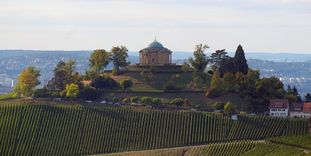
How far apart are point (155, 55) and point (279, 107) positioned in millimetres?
23865

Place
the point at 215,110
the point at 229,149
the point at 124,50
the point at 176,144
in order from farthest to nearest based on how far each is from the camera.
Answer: the point at 124,50 → the point at 215,110 → the point at 176,144 → the point at 229,149

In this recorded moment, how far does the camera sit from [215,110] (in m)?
86.9

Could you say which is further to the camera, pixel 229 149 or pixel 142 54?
pixel 142 54

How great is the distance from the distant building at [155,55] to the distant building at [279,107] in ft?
72.7

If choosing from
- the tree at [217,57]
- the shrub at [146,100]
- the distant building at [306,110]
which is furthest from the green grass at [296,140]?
the tree at [217,57]

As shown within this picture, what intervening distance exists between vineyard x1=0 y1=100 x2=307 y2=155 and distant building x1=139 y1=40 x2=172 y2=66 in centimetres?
2267

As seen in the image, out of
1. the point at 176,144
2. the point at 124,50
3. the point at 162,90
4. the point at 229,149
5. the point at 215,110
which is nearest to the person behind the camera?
the point at 229,149

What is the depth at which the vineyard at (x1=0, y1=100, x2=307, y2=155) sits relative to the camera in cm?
7644

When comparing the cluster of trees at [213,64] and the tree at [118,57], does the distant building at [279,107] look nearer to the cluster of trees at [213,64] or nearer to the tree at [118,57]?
the cluster of trees at [213,64]

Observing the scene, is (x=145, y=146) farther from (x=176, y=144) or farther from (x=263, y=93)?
(x=263, y=93)

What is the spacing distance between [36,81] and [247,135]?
3169 cm

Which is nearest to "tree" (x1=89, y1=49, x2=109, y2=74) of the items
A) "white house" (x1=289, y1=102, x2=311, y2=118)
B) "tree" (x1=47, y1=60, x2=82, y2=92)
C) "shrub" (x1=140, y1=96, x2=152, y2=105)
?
"tree" (x1=47, y1=60, x2=82, y2=92)

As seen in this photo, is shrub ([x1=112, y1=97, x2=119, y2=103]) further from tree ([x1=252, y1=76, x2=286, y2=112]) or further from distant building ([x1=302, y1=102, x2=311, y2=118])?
distant building ([x1=302, y1=102, x2=311, y2=118])

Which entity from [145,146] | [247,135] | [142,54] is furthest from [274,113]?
[142,54]
